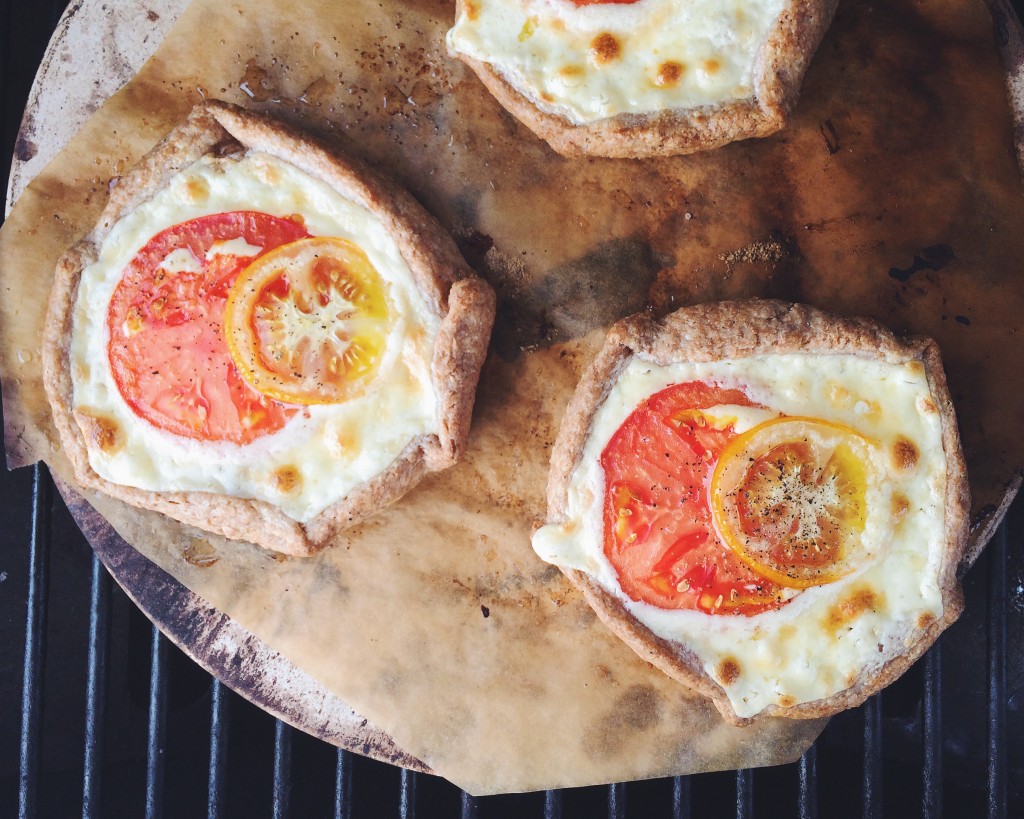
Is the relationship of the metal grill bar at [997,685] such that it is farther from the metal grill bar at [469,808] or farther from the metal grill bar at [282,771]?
the metal grill bar at [282,771]

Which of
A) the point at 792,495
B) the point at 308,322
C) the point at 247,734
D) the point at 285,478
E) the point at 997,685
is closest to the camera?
the point at 792,495

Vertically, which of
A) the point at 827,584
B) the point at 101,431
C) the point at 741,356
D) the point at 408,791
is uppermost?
the point at 101,431

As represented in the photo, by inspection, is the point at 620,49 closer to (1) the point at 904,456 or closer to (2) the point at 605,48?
(2) the point at 605,48

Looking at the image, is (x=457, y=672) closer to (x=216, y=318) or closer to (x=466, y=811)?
(x=466, y=811)

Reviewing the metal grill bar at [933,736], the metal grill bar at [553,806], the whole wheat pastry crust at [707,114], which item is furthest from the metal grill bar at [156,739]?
the metal grill bar at [933,736]

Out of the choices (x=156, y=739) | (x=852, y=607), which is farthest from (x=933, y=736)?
(x=156, y=739)

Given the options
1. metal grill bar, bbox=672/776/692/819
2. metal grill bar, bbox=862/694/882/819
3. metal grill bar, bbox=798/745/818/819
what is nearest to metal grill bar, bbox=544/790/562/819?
metal grill bar, bbox=672/776/692/819

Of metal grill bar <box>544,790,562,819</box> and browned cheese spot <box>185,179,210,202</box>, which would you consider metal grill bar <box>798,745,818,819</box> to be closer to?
metal grill bar <box>544,790,562,819</box>
